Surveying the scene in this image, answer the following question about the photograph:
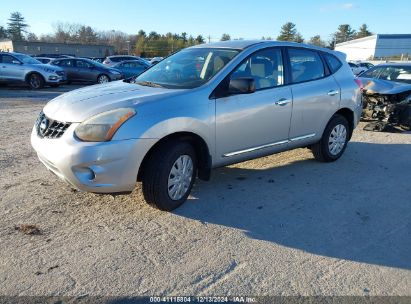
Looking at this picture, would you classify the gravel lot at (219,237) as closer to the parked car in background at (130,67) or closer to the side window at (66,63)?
the side window at (66,63)

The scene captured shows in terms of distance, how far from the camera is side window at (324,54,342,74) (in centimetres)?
586

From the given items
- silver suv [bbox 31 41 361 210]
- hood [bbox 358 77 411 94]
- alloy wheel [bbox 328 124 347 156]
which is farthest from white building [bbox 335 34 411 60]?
silver suv [bbox 31 41 361 210]

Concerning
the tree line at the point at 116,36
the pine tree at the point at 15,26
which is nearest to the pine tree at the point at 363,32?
the tree line at the point at 116,36

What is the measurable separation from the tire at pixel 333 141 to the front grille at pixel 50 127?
3775 mm

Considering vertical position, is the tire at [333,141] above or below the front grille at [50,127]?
below

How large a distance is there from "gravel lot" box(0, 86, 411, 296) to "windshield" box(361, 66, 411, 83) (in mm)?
4781

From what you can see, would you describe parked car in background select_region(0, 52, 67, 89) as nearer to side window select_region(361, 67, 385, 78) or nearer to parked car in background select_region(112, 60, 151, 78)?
parked car in background select_region(112, 60, 151, 78)

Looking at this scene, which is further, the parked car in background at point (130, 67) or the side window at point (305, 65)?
the parked car in background at point (130, 67)

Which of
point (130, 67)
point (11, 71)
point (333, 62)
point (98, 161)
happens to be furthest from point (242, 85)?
point (130, 67)

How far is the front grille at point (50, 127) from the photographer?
3.69 m

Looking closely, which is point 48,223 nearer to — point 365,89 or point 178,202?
point 178,202

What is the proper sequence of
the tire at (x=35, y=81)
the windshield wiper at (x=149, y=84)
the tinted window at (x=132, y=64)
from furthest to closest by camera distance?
the tinted window at (x=132, y=64) < the tire at (x=35, y=81) < the windshield wiper at (x=149, y=84)

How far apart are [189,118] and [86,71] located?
16675 millimetres

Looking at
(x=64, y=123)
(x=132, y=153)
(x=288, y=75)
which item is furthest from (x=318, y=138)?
(x=64, y=123)
